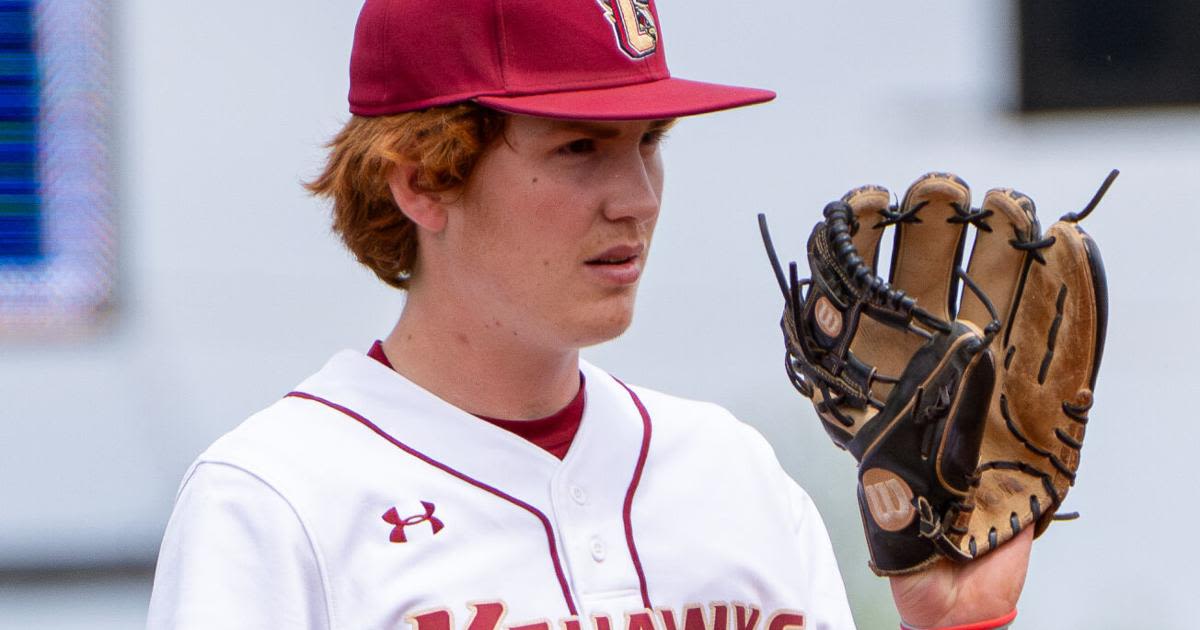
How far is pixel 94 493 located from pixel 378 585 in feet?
4.50

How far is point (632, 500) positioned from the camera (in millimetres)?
1222

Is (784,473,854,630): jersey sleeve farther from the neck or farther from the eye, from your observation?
the eye

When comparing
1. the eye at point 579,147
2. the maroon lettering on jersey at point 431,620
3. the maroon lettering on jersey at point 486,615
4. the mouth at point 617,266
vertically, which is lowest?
the maroon lettering on jersey at point 486,615

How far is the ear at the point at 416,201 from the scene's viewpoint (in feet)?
3.85

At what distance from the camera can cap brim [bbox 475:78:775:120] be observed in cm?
109

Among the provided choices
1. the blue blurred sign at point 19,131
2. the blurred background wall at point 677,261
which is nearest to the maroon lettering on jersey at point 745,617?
the blurred background wall at point 677,261

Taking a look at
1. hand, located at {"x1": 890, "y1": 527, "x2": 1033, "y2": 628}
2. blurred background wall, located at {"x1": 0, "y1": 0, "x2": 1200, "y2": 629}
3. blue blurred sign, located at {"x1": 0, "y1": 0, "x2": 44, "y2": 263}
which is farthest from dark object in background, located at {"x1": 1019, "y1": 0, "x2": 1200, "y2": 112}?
blue blurred sign, located at {"x1": 0, "y1": 0, "x2": 44, "y2": 263}

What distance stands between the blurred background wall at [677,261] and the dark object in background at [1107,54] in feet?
0.09

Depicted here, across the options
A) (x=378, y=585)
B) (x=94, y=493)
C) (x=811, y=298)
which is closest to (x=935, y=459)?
(x=811, y=298)

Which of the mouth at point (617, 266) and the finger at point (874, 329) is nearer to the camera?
the mouth at point (617, 266)

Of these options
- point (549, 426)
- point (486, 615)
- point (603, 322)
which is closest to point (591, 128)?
point (603, 322)

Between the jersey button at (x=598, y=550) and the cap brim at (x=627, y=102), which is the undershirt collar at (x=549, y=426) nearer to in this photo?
the jersey button at (x=598, y=550)

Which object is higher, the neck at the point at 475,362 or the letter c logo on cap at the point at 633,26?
the letter c logo on cap at the point at 633,26

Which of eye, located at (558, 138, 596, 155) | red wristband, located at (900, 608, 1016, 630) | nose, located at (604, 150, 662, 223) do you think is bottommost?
red wristband, located at (900, 608, 1016, 630)
